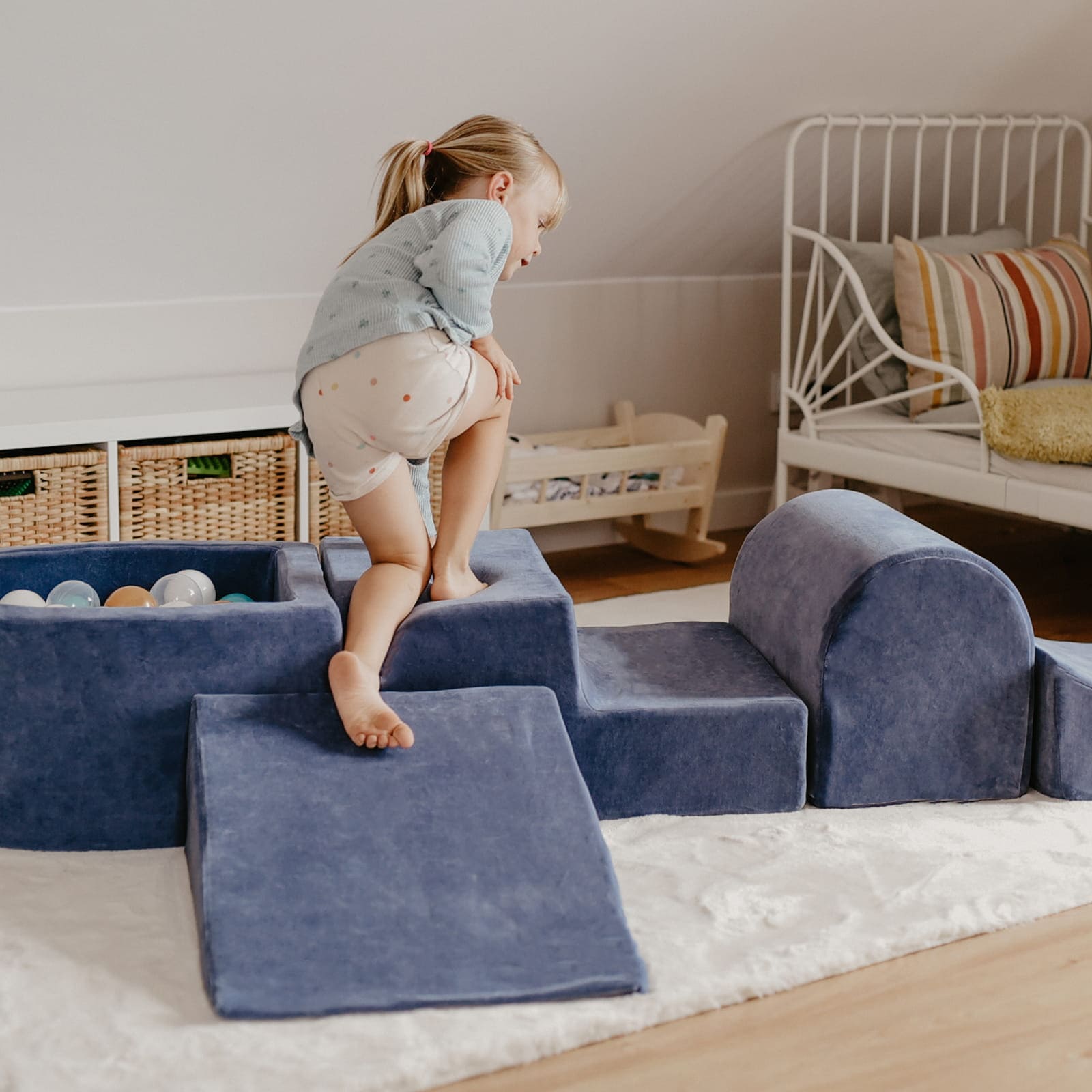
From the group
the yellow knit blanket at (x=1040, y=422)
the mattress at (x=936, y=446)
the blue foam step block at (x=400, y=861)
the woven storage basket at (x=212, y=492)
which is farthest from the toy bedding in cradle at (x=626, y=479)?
the blue foam step block at (x=400, y=861)

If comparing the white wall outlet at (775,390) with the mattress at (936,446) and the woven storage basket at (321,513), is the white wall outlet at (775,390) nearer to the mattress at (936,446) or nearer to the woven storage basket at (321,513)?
the mattress at (936,446)

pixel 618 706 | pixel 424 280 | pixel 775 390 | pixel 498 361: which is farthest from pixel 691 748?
pixel 775 390

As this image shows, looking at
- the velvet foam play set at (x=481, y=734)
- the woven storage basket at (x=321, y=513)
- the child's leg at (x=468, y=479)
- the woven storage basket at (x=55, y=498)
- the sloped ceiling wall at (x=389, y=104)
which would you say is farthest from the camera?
the woven storage basket at (x=321, y=513)

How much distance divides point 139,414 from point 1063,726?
166cm

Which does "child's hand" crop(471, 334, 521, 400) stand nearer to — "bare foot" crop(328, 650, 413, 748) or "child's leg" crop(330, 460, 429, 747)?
"child's leg" crop(330, 460, 429, 747)

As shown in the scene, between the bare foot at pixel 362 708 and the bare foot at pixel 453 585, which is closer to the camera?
the bare foot at pixel 362 708

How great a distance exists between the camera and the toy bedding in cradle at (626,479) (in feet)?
9.71

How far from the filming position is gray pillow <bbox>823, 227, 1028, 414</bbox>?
3.08 m

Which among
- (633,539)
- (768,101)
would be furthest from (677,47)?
(633,539)

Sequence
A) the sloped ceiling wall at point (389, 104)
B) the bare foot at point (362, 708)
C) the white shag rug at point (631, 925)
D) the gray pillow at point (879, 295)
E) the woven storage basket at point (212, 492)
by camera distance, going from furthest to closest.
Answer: the gray pillow at point (879, 295)
the woven storage basket at point (212, 492)
the sloped ceiling wall at point (389, 104)
the bare foot at point (362, 708)
the white shag rug at point (631, 925)

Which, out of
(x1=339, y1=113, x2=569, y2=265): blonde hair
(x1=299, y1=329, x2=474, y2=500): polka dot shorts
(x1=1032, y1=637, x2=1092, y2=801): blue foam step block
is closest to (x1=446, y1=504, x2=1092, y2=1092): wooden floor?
(x1=1032, y1=637, x2=1092, y2=801): blue foam step block

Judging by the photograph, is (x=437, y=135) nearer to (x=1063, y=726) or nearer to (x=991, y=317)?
(x=991, y=317)

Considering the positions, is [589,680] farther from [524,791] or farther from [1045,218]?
[1045,218]

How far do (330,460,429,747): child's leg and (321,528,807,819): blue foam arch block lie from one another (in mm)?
34
